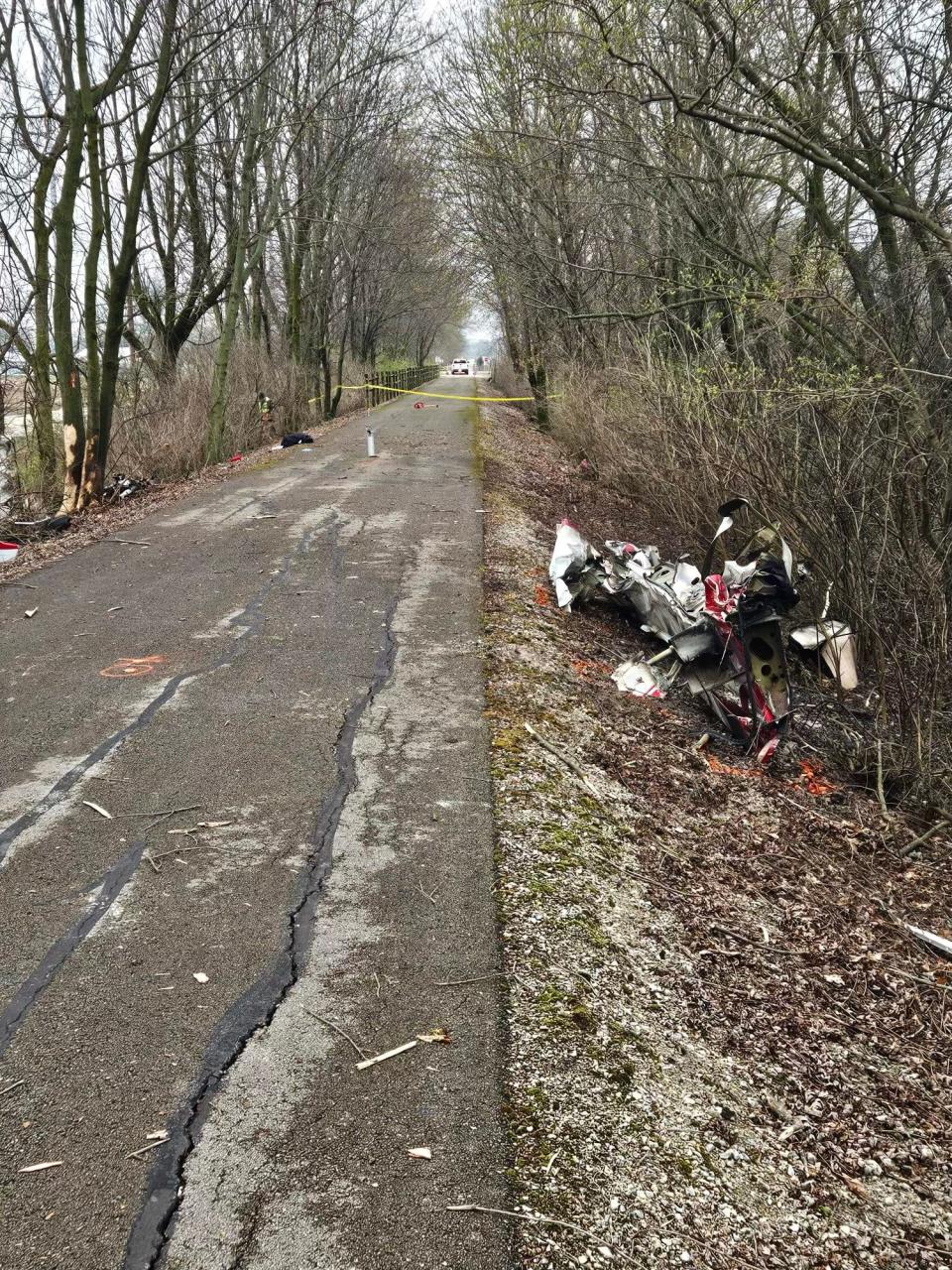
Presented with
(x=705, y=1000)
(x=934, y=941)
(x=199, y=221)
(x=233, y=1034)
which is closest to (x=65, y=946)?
(x=233, y=1034)

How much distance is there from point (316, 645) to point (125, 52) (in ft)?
29.3

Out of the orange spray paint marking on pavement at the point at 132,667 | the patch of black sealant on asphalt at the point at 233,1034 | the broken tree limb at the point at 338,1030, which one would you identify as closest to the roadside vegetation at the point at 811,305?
the patch of black sealant on asphalt at the point at 233,1034

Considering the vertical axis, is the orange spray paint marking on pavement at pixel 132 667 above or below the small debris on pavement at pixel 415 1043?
above

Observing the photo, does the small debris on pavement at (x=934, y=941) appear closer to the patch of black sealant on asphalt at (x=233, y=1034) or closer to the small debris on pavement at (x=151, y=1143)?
the patch of black sealant on asphalt at (x=233, y=1034)

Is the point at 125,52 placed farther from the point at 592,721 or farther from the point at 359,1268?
the point at 359,1268

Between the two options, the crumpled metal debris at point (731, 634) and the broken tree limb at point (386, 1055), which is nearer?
the broken tree limb at point (386, 1055)

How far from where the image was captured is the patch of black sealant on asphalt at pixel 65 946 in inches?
120

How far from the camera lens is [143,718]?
5.48 meters

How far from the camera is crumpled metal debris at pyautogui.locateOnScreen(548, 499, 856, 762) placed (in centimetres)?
648

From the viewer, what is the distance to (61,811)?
438cm

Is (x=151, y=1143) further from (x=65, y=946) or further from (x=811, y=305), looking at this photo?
(x=811, y=305)

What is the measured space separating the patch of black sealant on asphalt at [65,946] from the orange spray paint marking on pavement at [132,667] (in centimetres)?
229

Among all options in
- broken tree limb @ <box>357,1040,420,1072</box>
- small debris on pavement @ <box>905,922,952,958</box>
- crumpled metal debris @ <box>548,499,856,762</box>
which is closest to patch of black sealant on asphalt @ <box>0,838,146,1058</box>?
broken tree limb @ <box>357,1040,420,1072</box>

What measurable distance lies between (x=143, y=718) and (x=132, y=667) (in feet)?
3.21
